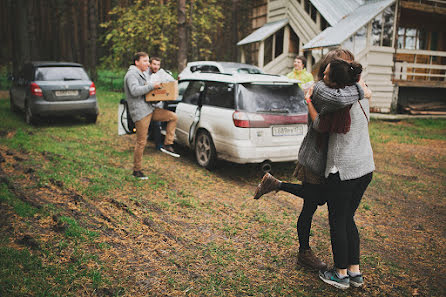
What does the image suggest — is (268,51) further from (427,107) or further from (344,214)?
(344,214)

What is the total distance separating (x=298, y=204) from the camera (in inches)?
214

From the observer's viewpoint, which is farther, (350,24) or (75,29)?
(75,29)

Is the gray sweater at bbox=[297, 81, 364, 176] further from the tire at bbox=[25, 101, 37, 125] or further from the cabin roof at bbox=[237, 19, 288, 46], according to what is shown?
the cabin roof at bbox=[237, 19, 288, 46]

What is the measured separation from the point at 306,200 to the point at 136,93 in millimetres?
3635

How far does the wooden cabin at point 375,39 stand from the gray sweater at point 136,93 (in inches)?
367

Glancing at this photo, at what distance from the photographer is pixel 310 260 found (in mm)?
3492

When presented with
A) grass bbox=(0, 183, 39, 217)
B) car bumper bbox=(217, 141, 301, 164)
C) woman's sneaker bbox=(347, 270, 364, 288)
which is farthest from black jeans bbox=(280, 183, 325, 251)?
grass bbox=(0, 183, 39, 217)

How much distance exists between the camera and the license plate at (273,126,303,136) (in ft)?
20.2

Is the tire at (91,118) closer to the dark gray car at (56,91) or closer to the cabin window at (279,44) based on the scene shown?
the dark gray car at (56,91)

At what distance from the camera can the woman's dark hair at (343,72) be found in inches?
109

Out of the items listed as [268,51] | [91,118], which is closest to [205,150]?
[91,118]

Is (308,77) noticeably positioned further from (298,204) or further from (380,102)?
(380,102)

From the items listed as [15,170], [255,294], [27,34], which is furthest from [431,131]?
[27,34]

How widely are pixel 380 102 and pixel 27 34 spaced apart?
17.8 meters
